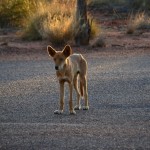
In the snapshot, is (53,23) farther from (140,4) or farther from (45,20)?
(140,4)

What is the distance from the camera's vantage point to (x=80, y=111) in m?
13.8

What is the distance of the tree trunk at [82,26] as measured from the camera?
3036cm

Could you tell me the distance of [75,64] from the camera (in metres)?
13.7

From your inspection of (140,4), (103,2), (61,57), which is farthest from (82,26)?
(103,2)

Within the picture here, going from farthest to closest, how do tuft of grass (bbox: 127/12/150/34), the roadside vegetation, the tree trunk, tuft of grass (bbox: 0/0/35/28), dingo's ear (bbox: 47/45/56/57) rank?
tuft of grass (bbox: 0/0/35/28) < tuft of grass (bbox: 127/12/150/34) < the roadside vegetation < the tree trunk < dingo's ear (bbox: 47/45/56/57)

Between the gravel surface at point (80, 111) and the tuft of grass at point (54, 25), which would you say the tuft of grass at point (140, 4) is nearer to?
the tuft of grass at point (54, 25)

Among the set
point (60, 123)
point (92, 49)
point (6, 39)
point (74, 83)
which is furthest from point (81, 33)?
point (60, 123)

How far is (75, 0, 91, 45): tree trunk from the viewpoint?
3036 cm

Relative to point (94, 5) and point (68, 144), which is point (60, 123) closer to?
point (68, 144)

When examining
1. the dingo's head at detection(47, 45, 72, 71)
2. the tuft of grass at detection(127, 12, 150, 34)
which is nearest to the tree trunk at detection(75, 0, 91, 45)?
the tuft of grass at detection(127, 12, 150, 34)

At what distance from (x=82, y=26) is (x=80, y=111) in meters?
17.4

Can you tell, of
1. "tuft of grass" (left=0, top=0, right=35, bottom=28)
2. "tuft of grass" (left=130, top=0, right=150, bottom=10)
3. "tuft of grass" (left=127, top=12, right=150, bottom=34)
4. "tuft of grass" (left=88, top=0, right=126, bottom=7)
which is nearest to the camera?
"tuft of grass" (left=127, top=12, right=150, bottom=34)

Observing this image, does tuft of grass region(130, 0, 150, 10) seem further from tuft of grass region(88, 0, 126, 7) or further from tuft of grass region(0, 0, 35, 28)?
tuft of grass region(0, 0, 35, 28)

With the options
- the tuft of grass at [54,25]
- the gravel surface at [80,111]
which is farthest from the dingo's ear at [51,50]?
the tuft of grass at [54,25]
